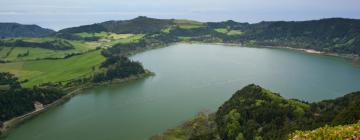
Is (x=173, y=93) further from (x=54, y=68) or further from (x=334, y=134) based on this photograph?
(x=334, y=134)

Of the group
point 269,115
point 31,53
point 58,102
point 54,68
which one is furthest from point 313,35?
point 269,115

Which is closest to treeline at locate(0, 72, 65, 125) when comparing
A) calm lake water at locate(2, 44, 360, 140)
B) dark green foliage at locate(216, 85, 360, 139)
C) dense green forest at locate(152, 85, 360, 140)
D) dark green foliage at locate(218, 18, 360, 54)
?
calm lake water at locate(2, 44, 360, 140)

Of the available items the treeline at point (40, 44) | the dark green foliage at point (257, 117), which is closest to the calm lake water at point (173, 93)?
the dark green foliage at point (257, 117)

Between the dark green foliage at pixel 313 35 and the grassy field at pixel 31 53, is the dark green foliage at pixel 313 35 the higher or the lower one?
the higher one

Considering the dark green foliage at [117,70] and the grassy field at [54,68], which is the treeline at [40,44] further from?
the dark green foliage at [117,70]

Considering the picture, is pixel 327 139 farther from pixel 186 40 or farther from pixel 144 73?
pixel 186 40

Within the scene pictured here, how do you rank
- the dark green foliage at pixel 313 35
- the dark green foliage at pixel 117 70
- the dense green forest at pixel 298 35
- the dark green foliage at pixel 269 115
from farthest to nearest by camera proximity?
the dense green forest at pixel 298 35 < the dark green foliage at pixel 313 35 < the dark green foliage at pixel 117 70 < the dark green foliage at pixel 269 115

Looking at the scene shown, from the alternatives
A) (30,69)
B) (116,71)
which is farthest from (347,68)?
(30,69)
